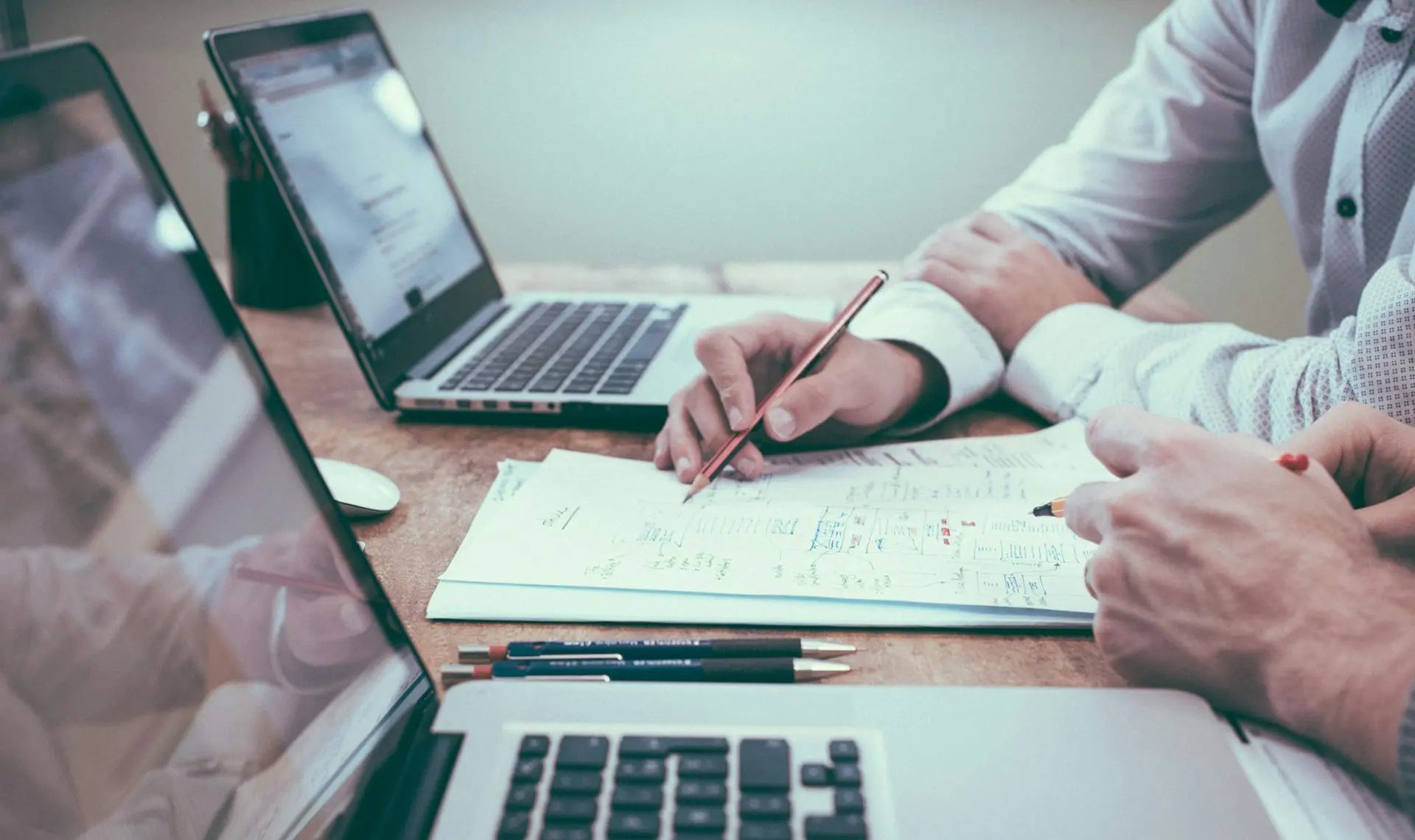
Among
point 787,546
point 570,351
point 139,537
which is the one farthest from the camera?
point 570,351

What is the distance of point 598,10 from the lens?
190 centimetres

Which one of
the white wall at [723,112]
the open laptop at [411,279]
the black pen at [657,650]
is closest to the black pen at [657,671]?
the black pen at [657,650]

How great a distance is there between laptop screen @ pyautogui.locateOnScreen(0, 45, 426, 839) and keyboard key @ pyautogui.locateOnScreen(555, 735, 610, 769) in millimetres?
81

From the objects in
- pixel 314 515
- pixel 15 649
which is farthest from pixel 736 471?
pixel 15 649

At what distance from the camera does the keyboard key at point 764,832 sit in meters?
0.34

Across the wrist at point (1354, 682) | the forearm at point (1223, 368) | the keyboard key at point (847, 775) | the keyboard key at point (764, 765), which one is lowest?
the forearm at point (1223, 368)

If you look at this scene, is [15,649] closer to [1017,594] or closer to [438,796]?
[438,796]

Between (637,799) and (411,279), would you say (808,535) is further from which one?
(411,279)

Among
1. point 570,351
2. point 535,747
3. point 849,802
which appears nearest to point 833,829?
point 849,802

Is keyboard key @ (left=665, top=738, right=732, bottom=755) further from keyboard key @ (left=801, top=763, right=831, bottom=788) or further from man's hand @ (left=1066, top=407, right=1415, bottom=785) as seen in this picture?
man's hand @ (left=1066, top=407, right=1415, bottom=785)

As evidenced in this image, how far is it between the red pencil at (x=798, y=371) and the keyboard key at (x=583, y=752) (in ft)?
0.90

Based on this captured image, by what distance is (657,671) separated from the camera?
0.45 meters

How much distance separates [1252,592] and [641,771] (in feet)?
0.91

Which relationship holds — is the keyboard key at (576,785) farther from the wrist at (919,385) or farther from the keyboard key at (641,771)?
the wrist at (919,385)
